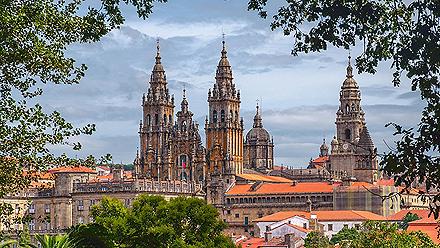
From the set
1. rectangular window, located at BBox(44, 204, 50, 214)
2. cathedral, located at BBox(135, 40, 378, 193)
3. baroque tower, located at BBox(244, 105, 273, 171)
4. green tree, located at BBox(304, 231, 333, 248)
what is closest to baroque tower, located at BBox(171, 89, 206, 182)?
cathedral, located at BBox(135, 40, 378, 193)

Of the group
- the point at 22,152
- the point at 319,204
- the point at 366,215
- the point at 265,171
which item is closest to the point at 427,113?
the point at 22,152

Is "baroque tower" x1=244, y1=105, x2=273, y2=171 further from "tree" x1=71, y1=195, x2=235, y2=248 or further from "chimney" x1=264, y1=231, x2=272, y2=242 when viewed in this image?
"tree" x1=71, y1=195, x2=235, y2=248

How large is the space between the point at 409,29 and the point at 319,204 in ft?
316

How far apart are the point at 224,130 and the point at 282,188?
1035 centimetres

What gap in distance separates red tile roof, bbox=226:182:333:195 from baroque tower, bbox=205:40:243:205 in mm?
1689

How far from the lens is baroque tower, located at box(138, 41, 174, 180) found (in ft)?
391

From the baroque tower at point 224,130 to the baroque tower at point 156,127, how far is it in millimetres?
5608

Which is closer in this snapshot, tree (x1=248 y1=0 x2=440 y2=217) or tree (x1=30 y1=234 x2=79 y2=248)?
tree (x1=248 y1=0 x2=440 y2=217)

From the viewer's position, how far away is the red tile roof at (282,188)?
359ft

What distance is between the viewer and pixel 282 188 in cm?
11162

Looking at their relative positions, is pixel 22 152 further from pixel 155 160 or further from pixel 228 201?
pixel 155 160

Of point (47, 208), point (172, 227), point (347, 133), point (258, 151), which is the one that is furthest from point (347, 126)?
point (172, 227)

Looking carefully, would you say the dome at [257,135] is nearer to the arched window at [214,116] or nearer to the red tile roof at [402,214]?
the arched window at [214,116]

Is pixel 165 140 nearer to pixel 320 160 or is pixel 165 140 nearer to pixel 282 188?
pixel 282 188
